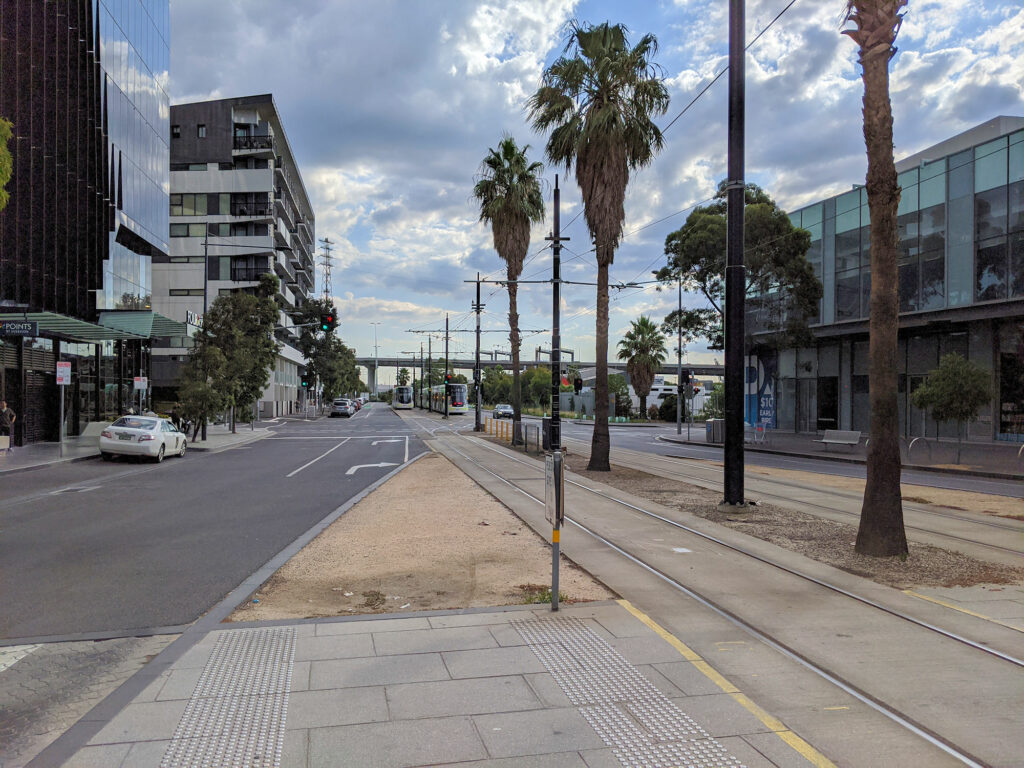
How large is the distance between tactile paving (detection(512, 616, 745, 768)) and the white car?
19.8m

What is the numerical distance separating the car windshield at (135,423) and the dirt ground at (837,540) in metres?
14.9

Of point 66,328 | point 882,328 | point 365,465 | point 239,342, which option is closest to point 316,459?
point 365,465

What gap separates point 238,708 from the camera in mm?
4336

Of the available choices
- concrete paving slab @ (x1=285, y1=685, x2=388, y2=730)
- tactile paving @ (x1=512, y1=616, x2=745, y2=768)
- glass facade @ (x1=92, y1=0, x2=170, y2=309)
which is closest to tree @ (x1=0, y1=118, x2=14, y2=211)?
concrete paving slab @ (x1=285, y1=685, x2=388, y2=730)

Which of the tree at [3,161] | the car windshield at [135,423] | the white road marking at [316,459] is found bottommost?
the white road marking at [316,459]

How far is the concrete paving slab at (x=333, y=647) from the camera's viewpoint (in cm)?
524

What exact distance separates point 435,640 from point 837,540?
251 inches

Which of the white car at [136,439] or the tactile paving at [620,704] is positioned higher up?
the white car at [136,439]

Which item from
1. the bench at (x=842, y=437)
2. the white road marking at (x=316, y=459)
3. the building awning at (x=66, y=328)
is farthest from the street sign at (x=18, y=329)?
the bench at (x=842, y=437)

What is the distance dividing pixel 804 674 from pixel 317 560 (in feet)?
18.7

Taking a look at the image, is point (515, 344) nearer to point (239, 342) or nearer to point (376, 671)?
point (239, 342)

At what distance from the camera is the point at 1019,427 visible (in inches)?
1188

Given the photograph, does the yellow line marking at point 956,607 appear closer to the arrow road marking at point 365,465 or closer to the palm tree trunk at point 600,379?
the palm tree trunk at point 600,379

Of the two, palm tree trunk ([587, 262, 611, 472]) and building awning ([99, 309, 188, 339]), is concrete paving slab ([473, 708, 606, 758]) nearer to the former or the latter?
palm tree trunk ([587, 262, 611, 472])
